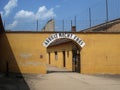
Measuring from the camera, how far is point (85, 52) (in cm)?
2855

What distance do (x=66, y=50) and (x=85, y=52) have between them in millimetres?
11802

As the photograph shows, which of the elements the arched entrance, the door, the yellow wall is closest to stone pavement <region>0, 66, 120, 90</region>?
the yellow wall

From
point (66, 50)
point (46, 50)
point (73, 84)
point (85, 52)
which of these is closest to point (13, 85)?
point (73, 84)

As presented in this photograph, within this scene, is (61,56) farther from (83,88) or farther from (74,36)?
(83,88)

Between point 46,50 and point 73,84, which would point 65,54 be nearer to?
point 46,50

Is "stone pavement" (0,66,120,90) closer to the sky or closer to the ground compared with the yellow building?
closer to the ground

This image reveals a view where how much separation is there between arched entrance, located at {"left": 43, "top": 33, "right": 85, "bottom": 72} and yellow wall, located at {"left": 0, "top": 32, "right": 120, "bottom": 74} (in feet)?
1.74

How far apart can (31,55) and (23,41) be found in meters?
1.46

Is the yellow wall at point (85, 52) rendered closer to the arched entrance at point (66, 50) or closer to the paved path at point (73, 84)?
the arched entrance at point (66, 50)

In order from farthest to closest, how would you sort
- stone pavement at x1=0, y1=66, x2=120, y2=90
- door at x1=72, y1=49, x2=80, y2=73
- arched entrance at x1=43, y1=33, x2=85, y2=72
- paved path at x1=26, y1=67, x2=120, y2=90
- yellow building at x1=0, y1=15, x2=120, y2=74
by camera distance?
1. door at x1=72, y1=49, x2=80, y2=73
2. arched entrance at x1=43, y1=33, x2=85, y2=72
3. yellow building at x1=0, y1=15, x2=120, y2=74
4. paved path at x1=26, y1=67, x2=120, y2=90
5. stone pavement at x1=0, y1=66, x2=120, y2=90

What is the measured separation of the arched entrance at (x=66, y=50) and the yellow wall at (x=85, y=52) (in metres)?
0.53

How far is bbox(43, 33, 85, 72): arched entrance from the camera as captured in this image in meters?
28.4

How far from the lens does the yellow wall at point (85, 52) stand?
1089 inches

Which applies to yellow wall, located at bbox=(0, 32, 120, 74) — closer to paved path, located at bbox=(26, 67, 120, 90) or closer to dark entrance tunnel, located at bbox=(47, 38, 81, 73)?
dark entrance tunnel, located at bbox=(47, 38, 81, 73)
